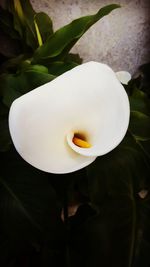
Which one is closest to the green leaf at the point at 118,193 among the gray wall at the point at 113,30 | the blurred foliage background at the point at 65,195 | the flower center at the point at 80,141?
the blurred foliage background at the point at 65,195

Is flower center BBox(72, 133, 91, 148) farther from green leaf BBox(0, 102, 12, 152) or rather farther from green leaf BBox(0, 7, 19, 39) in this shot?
green leaf BBox(0, 7, 19, 39)

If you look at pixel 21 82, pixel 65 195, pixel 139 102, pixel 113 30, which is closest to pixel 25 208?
pixel 65 195

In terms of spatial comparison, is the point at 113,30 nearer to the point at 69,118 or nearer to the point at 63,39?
the point at 63,39

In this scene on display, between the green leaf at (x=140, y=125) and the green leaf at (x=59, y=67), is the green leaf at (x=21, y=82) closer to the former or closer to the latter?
the green leaf at (x=59, y=67)

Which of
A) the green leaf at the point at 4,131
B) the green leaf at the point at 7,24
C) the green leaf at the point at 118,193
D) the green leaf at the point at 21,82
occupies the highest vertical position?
the green leaf at the point at 7,24

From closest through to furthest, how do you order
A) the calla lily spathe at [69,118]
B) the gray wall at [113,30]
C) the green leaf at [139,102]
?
the calla lily spathe at [69,118] → the green leaf at [139,102] → the gray wall at [113,30]

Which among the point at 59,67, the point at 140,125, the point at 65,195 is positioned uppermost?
the point at 59,67

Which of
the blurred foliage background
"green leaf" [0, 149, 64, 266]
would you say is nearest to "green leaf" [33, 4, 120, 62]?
the blurred foliage background
